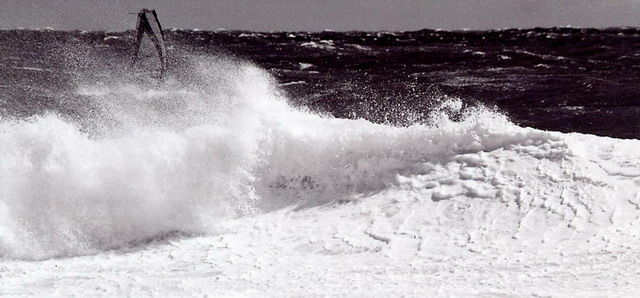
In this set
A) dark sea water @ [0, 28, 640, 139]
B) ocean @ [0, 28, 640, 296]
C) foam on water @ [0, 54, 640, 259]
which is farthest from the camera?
dark sea water @ [0, 28, 640, 139]

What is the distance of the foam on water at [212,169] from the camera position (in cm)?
875

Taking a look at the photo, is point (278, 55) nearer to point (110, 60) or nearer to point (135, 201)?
point (110, 60)

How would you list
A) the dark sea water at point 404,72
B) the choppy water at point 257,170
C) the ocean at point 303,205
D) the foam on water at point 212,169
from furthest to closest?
the dark sea water at point 404,72 → the foam on water at point 212,169 → the choppy water at point 257,170 → the ocean at point 303,205

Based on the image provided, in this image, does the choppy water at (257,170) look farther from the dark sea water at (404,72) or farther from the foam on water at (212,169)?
the dark sea water at (404,72)

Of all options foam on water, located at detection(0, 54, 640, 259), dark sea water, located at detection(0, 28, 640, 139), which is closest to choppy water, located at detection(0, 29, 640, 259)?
foam on water, located at detection(0, 54, 640, 259)

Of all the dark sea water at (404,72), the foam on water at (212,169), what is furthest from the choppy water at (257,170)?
the dark sea water at (404,72)

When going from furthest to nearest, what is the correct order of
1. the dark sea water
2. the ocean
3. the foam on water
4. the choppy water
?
the dark sea water → the foam on water → the choppy water → the ocean

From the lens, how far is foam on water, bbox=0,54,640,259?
875 cm

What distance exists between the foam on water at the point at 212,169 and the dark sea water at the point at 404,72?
798cm

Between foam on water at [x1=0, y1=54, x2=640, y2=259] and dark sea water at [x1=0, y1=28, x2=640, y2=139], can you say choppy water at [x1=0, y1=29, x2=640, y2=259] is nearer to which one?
foam on water at [x1=0, y1=54, x2=640, y2=259]

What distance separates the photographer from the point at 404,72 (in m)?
34.1

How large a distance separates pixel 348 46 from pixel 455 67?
39.4 ft

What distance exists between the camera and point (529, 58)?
3850cm

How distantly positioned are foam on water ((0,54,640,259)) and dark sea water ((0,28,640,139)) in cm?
798
